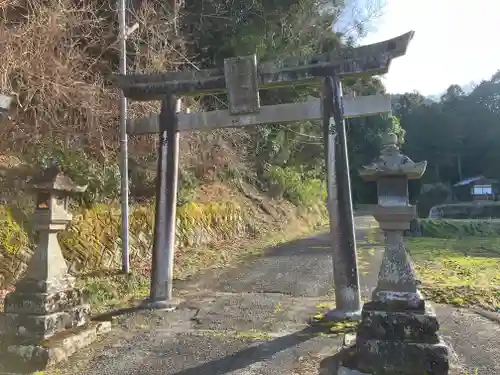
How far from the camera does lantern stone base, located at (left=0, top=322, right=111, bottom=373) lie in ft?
14.6

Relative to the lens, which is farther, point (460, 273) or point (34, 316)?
point (460, 273)

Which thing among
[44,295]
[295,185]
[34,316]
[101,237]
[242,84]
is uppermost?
[242,84]

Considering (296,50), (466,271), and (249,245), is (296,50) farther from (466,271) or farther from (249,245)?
(466,271)

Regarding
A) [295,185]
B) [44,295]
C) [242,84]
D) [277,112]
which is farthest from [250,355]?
[295,185]

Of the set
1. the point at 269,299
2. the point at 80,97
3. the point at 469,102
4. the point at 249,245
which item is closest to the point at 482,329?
the point at 269,299

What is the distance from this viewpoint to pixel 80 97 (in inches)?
314

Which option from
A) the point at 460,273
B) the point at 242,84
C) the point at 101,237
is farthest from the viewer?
the point at 460,273

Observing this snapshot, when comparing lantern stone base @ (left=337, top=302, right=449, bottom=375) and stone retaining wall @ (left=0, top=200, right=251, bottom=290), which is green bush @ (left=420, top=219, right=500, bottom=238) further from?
lantern stone base @ (left=337, top=302, right=449, bottom=375)

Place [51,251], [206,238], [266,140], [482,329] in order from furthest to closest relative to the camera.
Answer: [266,140], [206,238], [482,329], [51,251]

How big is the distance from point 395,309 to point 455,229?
786 inches

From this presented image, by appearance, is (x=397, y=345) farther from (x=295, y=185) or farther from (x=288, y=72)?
(x=295, y=185)

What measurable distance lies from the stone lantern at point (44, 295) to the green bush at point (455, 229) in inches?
776

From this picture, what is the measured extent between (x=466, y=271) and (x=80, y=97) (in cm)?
935

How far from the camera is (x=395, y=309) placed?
12.9ft
